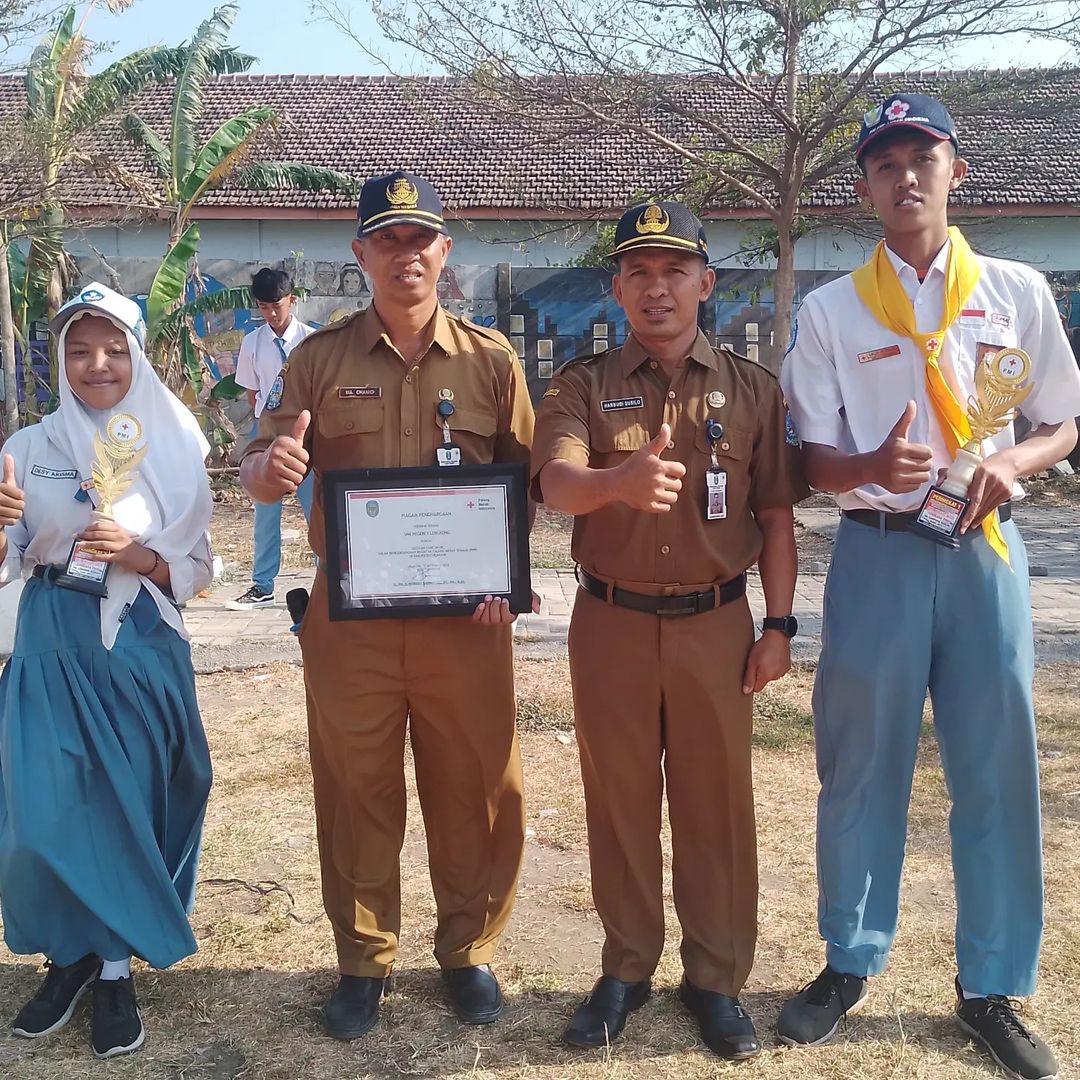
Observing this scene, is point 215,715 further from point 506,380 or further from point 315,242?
point 315,242

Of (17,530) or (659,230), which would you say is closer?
(659,230)

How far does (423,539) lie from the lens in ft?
9.62

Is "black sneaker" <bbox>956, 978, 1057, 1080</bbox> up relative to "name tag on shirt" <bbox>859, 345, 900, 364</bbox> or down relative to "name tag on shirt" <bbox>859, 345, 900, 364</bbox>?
down

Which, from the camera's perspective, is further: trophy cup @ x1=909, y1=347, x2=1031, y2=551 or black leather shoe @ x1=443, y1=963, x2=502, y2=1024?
black leather shoe @ x1=443, y1=963, x2=502, y2=1024

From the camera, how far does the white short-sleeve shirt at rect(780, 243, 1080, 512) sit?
9.14 ft

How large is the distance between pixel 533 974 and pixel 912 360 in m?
2.17

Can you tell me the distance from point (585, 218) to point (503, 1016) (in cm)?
1201

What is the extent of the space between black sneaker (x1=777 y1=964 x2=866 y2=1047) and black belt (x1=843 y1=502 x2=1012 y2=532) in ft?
4.19

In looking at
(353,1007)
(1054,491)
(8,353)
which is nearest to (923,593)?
(353,1007)

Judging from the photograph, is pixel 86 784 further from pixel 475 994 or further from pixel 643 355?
pixel 643 355

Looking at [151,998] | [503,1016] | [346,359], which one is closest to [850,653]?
[503,1016]

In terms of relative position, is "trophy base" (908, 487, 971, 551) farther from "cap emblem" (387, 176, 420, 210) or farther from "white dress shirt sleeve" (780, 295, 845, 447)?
"cap emblem" (387, 176, 420, 210)

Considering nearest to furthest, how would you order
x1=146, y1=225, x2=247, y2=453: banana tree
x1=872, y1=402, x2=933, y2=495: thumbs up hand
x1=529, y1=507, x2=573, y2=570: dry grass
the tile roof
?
x1=872, y1=402, x2=933, y2=495: thumbs up hand, x1=529, y1=507, x2=573, y2=570: dry grass, x1=146, y1=225, x2=247, y2=453: banana tree, the tile roof

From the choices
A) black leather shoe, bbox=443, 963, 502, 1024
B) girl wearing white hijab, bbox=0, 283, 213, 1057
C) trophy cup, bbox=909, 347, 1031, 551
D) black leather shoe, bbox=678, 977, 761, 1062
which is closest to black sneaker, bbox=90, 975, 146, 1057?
girl wearing white hijab, bbox=0, 283, 213, 1057
